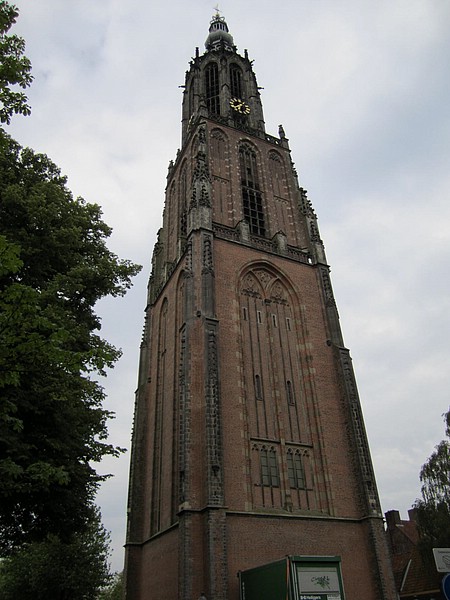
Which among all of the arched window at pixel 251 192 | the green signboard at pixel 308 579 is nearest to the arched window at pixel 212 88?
the arched window at pixel 251 192

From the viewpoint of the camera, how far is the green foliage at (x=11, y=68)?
27.8ft

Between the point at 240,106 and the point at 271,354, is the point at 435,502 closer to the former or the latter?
the point at 271,354

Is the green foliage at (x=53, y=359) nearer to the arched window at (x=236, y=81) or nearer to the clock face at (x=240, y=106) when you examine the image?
the clock face at (x=240, y=106)

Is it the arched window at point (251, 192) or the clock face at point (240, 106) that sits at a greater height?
the clock face at point (240, 106)

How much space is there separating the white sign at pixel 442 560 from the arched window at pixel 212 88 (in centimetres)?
3442

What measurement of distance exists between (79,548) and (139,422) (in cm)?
780

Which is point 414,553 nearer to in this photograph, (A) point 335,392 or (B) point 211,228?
(A) point 335,392

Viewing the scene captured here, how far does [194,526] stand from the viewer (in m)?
16.6

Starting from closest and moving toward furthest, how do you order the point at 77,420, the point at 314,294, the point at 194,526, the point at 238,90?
the point at 77,420 → the point at 194,526 → the point at 314,294 → the point at 238,90

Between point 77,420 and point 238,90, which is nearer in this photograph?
point 77,420

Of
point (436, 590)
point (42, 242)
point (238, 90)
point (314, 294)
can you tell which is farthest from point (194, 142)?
point (436, 590)

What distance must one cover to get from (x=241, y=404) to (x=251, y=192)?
1444 centimetres

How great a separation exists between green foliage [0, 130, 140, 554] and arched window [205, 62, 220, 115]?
23.2 metres

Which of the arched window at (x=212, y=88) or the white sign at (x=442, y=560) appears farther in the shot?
the arched window at (x=212, y=88)
